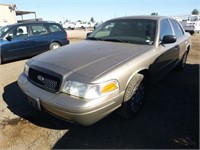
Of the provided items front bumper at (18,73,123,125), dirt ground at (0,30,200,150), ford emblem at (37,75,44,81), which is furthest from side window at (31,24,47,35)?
front bumper at (18,73,123,125)

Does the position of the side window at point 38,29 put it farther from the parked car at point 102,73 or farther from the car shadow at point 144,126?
the parked car at point 102,73

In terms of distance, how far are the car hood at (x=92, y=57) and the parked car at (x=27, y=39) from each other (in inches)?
182

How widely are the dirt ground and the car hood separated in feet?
3.16

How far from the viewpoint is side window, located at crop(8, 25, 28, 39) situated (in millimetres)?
7277

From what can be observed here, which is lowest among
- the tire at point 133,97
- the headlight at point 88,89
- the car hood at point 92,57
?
the tire at point 133,97

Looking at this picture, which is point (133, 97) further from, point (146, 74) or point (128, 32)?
point (128, 32)

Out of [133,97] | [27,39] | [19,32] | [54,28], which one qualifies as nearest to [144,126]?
[133,97]

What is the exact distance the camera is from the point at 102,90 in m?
2.39

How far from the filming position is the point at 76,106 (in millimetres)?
2295

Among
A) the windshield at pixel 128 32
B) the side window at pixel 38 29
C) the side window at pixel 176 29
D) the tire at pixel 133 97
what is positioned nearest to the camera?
the tire at pixel 133 97

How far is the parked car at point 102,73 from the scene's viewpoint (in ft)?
7.79

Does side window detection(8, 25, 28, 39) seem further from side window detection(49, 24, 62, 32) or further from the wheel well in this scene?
the wheel well

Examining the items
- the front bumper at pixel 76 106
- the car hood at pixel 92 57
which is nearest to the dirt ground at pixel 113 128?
the front bumper at pixel 76 106

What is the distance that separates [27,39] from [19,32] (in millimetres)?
385
